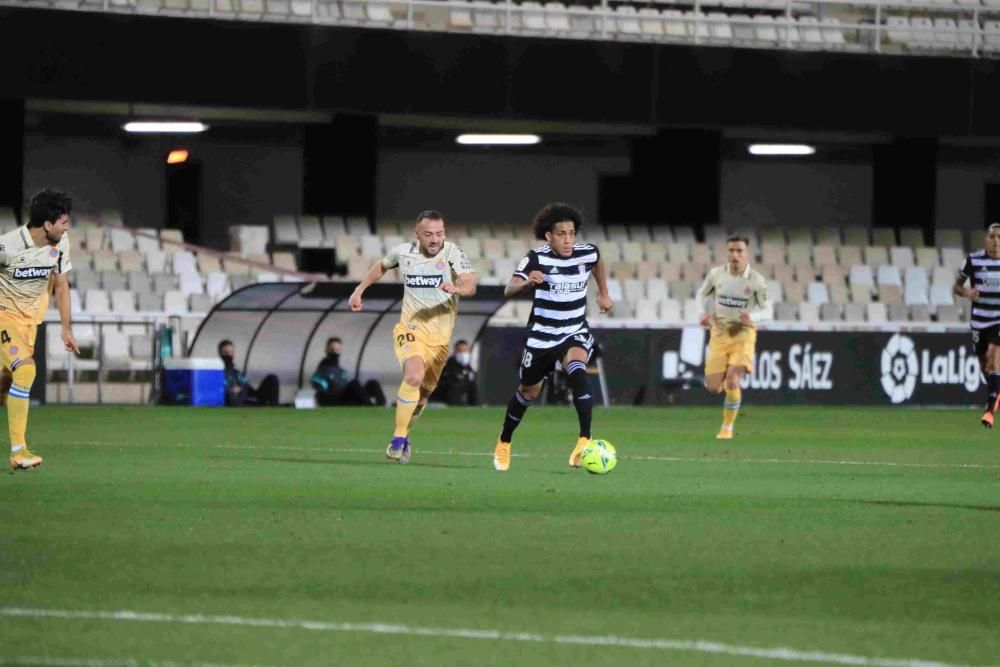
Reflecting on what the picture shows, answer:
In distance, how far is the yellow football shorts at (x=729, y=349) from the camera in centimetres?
2227

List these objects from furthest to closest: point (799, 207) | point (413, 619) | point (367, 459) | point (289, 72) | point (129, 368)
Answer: point (799, 207), point (289, 72), point (129, 368), point (367, 459), point (413, 619)

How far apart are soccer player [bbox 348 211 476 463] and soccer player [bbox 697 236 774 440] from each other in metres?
5.50

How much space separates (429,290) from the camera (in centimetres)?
1720

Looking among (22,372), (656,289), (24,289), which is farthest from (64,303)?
(656,289)

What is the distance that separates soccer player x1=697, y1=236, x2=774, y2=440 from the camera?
2209cm

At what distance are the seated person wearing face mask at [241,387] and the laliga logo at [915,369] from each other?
12181 millimetres

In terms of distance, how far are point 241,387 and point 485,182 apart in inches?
539

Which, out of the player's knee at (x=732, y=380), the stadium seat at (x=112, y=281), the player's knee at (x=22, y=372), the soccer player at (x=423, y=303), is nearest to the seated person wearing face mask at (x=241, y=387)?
the stadium seat at (x=112, y=281)

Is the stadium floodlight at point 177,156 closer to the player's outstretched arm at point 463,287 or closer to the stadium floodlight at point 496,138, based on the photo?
the stadium floodlight at point 496,138

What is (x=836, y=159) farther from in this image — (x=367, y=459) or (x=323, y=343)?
(x=367, y=459)

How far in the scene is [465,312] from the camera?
107ft

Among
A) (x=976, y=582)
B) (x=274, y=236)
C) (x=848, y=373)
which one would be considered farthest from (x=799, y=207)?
(x=976, y=582)

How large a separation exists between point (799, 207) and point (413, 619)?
3933 cm

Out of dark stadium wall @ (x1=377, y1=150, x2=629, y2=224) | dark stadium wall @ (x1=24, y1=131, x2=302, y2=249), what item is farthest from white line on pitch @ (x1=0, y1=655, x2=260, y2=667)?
dark stadium wall @ (x1=377, y1=150, x2=629, y2=224)
